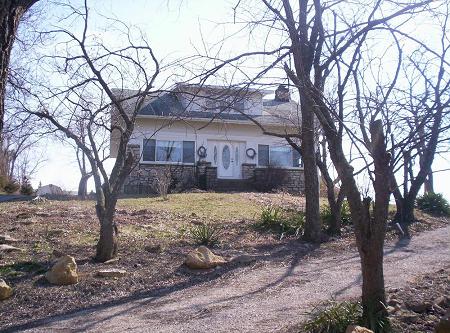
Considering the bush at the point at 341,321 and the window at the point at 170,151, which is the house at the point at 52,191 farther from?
the bush at the point at 341,321

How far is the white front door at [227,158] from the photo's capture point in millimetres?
25484

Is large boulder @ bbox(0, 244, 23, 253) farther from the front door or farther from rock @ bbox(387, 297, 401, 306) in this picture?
the front door

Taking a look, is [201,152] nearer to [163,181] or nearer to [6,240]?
[163,181]

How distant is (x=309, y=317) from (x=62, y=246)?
19.5 feet

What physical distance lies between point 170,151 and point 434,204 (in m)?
11.3

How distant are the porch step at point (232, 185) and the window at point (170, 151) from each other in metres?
1.81

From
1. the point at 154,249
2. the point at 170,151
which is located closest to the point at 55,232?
the point at 154,249

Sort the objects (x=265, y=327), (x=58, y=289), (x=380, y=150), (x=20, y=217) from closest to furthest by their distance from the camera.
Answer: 1. (x=380, y=150)
2. (x=265, y=327)
3. (x=58, y=289)
4. (x=20, y=217)

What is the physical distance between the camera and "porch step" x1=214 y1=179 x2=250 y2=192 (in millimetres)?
23719

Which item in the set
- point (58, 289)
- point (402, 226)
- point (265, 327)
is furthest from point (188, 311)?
point (402, 226)

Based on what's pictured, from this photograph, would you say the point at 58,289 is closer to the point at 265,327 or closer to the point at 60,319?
the point at 60,319

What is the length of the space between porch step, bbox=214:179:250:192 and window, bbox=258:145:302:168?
1.80 metres

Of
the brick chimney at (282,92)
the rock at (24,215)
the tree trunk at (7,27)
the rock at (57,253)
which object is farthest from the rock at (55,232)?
the tree trunk at (7,27)

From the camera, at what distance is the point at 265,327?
6543 mm
